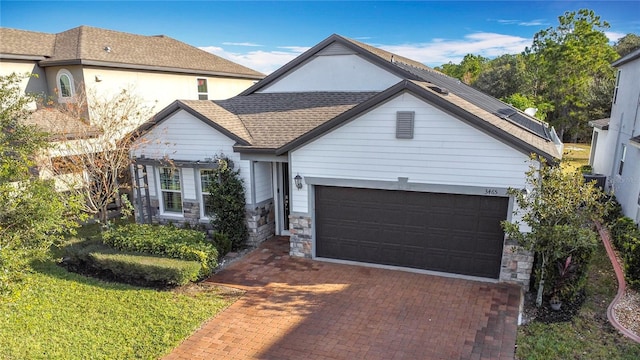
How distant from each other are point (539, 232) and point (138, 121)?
14511mm

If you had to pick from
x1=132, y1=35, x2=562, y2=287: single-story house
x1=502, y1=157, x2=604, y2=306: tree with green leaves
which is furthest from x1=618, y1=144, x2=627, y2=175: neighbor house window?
x1=502, y1=157, x2=604, y2=306: tree with green leaves

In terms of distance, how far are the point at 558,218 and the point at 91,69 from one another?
17.1 m

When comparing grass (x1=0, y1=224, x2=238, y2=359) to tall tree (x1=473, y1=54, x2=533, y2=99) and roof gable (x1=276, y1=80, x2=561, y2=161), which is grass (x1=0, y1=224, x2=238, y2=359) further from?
tall tree (x1=473, y1=54, x2=533, y2=99)

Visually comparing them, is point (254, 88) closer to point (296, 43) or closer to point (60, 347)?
point (60, 347)

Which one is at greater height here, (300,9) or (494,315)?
(300,9)

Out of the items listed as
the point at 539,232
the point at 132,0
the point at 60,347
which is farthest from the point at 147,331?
the point at 132,0

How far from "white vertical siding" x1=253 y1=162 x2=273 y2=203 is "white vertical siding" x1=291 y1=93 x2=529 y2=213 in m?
2.06

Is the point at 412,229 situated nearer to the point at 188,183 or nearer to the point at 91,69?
the point at 188,183

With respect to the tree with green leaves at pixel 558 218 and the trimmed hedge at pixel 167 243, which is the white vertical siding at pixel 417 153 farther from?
the trimmed hedge at pixel 167 243

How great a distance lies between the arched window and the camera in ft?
53.1

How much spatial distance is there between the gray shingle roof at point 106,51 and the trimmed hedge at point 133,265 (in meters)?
→ 8.50

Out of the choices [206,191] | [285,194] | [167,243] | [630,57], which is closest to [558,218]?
[285,194]

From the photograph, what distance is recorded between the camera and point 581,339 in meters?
7.40

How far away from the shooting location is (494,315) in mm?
8422
